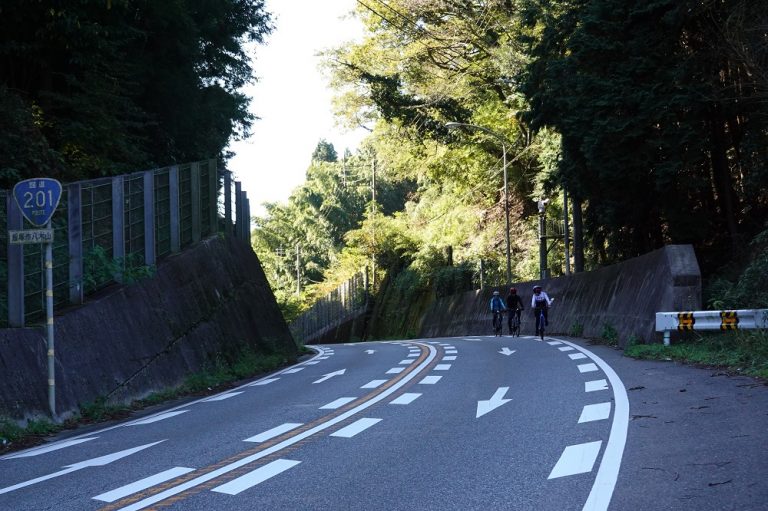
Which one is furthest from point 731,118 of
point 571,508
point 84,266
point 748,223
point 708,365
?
point 571,508

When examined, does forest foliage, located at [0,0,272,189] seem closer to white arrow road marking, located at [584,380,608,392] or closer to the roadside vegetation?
white arrow road marking, located at [584,380,608,392]

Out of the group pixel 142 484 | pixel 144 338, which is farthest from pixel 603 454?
pixel 144 338

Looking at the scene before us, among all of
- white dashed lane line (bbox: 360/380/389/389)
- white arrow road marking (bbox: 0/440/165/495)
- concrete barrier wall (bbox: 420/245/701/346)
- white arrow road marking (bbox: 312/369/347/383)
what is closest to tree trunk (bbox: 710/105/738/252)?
concrete barrier wall (bbox: 420/245/701/346)

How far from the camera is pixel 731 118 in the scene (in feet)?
69.9

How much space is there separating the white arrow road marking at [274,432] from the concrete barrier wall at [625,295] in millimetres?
10024

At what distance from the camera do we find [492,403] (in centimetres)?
968

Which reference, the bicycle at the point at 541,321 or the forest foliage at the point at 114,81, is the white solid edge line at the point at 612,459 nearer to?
the forest foliage at the point at 114,81

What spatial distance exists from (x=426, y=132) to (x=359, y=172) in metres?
57.6

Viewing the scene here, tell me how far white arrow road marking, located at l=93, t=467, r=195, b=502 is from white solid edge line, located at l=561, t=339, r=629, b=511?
10.5 feet

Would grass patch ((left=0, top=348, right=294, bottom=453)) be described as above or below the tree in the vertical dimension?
below

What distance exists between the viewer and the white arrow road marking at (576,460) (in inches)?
230

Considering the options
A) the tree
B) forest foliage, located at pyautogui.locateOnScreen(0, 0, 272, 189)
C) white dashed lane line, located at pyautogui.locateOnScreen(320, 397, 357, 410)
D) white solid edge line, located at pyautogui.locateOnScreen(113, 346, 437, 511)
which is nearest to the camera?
white solid edge line, located at pyautogui.locateOnScreen(113, 346, 437, 511)

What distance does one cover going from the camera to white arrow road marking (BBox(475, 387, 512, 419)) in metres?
9.08

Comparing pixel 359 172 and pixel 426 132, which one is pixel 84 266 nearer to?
pixel 426 132
